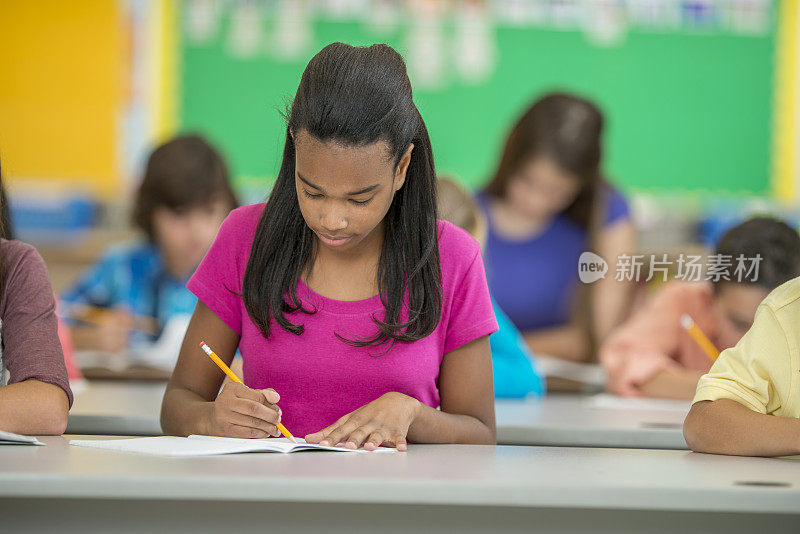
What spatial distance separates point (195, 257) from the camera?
2744mm

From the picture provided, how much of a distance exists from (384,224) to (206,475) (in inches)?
21.7

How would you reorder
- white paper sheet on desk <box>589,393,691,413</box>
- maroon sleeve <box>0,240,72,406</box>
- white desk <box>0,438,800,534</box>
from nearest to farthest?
white desk <box>0,438,800,534</box>
maroon sleeve <box>0,240,72,406</box>
white paper sheet on desk <box>589,393,691,413</box>

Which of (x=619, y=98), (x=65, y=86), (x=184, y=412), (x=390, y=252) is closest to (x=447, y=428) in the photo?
(x=390, y=252)

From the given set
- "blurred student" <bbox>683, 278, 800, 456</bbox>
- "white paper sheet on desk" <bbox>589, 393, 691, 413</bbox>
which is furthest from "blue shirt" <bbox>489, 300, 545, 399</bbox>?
"blurred student" <bbox>683, 278, 800, 456</bbox>

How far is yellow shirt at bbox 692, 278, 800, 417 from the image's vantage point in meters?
1.29

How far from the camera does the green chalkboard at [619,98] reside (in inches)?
208

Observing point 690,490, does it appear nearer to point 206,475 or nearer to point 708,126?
point 206,475

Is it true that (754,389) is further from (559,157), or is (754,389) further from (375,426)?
(559,157)

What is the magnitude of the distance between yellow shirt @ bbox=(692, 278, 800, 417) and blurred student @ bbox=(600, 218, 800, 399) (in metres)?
0.16

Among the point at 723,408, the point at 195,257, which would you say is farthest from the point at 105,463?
the point at 195,257

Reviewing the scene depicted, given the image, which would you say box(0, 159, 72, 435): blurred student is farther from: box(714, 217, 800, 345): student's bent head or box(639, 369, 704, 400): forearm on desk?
box(639, 369, 704, 400): forearm on desk

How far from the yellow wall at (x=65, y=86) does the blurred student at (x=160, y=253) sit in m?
2.49

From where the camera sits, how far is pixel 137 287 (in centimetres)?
289

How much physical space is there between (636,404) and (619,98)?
3539 mm
